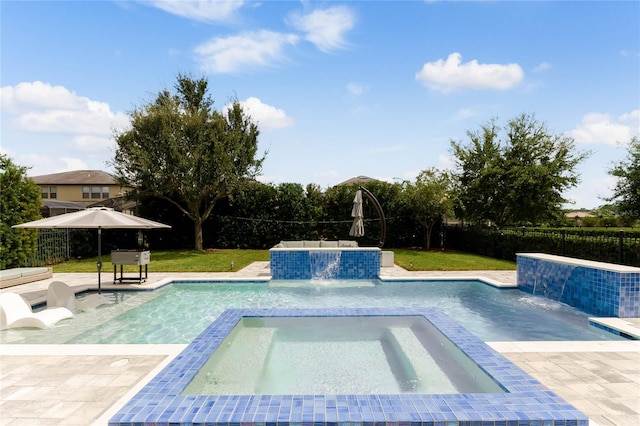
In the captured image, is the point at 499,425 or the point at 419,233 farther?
the point at 419,233

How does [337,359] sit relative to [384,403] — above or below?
below

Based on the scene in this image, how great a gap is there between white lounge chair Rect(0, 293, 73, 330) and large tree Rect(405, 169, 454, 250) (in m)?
17.3

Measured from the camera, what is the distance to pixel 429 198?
2019cm

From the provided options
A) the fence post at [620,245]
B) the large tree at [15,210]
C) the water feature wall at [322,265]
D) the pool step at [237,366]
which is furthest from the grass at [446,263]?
the large tree at [15,210]

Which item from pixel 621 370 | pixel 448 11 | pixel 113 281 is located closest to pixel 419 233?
pixel 448 11

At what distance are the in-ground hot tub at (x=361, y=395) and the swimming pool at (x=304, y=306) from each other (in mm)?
1982

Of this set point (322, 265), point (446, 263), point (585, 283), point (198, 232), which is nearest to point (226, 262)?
point (198, 232)

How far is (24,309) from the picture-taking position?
6.96m

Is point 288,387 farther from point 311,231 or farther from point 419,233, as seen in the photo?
point 419,233

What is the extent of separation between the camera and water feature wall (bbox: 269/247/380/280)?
1251cm

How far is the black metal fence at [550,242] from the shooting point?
11.2m

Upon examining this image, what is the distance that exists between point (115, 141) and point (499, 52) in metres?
18.1

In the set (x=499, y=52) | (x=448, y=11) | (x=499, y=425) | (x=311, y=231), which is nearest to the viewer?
(x=499, y=425)

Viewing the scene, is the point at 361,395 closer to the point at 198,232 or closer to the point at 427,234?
the point at 198,232
